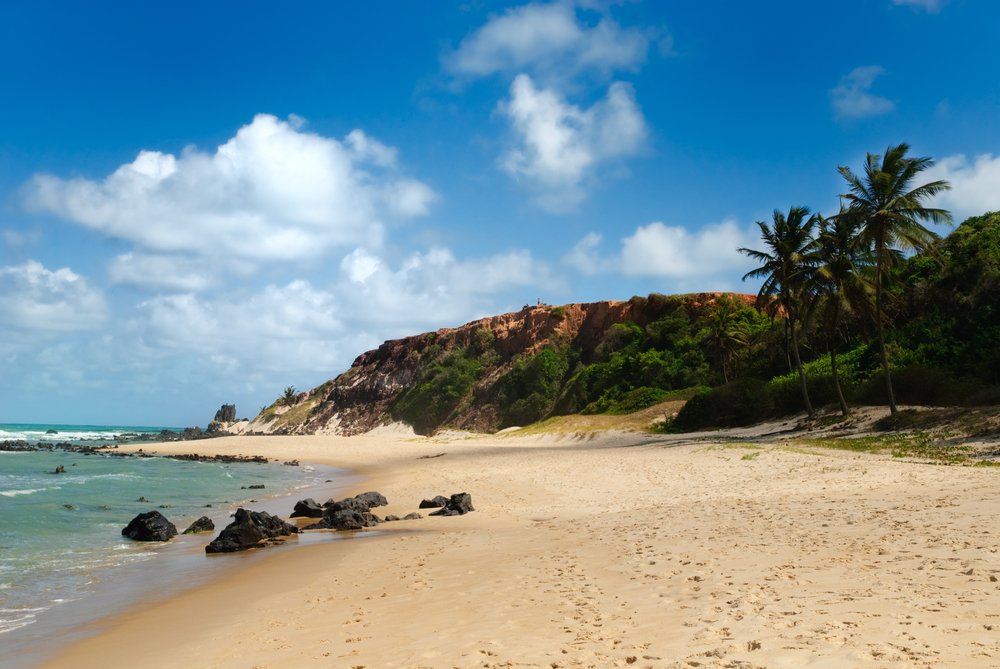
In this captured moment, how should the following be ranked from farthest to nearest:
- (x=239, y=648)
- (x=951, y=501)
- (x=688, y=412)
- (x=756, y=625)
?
1. (x=688, y=412)
2. (x=951, y=501)
3. (x=239, y=648)
4. (x=756, y=625)

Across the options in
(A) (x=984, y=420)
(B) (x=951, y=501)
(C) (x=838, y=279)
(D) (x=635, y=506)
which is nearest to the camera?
(B) (x=951, y=501)

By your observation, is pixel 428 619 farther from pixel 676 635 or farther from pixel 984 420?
pixel 984 420

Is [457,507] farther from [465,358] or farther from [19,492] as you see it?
[465,358]

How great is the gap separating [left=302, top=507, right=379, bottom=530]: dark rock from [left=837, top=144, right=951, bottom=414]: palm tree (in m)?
20.3

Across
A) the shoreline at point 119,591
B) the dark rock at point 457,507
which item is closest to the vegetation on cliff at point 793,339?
the dark rock at point 457,507

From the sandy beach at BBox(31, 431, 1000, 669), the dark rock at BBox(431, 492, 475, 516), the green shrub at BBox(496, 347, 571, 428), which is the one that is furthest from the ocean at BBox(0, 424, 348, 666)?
the green shrub at BBox(496, 347, 571, 428)

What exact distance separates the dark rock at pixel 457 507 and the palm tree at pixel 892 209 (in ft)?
59.2

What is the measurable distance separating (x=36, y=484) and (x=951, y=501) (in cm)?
3069

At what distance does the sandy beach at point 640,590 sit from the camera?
4992 mm

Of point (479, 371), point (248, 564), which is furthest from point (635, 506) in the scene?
point (479, 371)

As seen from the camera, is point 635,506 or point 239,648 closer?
point 239,648

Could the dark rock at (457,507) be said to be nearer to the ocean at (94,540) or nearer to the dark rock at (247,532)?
the dark rock at (247,532)

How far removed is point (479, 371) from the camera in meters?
70.9

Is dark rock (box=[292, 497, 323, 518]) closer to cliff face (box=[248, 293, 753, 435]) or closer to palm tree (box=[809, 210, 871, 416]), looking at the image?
palm tree (box=[809, 210, 871, 416])
